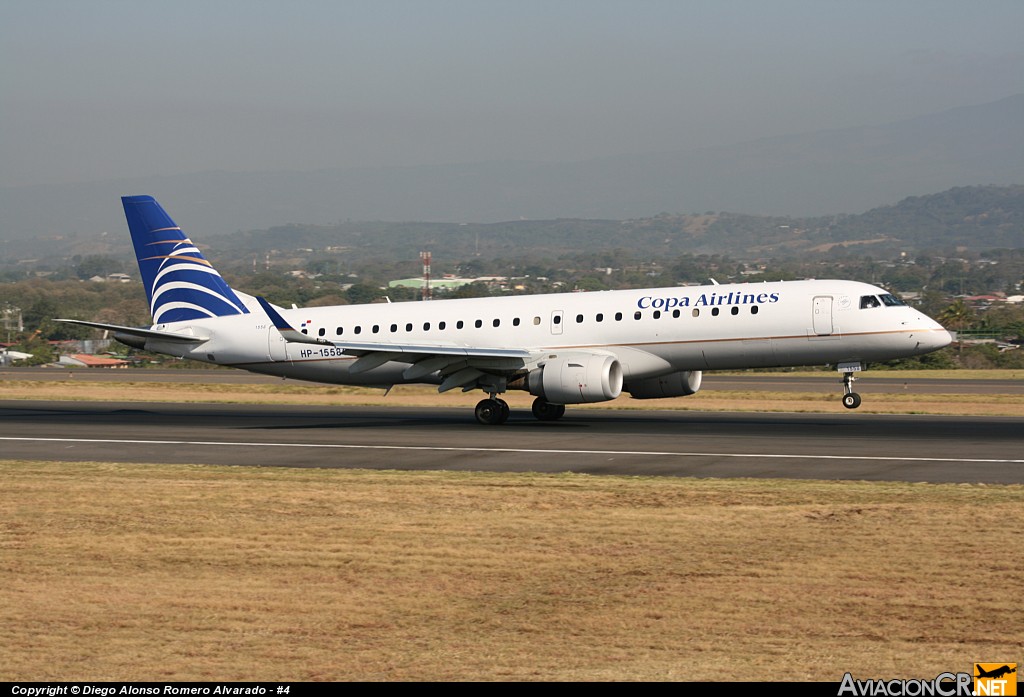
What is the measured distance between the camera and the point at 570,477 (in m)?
23.0

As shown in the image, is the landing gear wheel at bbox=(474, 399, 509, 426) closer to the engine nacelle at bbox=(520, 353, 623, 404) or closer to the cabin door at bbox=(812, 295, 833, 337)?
the engine nacelle at bbox=(520, 353, 623, 404)

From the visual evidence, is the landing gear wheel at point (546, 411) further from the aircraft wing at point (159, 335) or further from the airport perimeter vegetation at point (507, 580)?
the airport perimeter vegetation at point (507, 580)

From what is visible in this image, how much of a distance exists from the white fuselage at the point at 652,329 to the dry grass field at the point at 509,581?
1251 cm

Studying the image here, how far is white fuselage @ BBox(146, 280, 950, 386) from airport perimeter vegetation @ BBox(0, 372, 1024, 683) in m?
12.4

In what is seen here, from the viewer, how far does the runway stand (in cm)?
2477

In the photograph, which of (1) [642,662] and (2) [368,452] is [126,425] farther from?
(1) [642,662]

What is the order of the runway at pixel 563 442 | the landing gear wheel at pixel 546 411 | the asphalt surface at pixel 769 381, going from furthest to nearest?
the asphalt surface at pixel 769 381
the landing gear wheel at pixel 546 411
the runway at pixel 563 442

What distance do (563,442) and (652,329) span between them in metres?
5.92

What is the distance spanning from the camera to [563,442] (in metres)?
30.2

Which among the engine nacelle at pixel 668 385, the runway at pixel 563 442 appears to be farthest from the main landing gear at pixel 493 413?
the engine nacelle at pixel 668 385

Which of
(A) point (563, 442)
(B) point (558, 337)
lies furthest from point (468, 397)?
(A) point (563, 442)

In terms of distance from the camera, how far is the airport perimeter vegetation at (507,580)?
419 inches

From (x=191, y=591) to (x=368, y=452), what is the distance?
1486cm

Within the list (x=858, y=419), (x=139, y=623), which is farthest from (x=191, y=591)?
(x=858, y=419)
